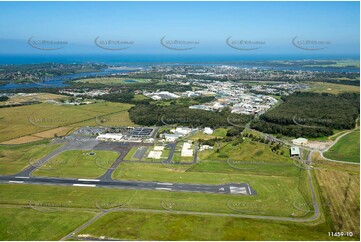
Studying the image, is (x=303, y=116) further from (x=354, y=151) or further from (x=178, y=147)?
(x=178, y=147)

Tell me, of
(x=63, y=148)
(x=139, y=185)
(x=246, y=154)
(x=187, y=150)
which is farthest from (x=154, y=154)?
(x=63, y=148)

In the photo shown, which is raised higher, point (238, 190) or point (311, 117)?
point (311, 117)

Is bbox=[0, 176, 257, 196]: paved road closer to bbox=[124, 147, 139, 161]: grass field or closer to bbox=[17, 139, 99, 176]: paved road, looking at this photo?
bbox=[17, 139, 99, 176]: paved road

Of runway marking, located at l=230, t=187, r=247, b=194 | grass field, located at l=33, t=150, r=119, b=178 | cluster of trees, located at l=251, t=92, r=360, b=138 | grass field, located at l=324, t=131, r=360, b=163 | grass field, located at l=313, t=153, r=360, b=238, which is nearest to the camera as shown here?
grass field, located at l=313, t=153, r=360, b=238

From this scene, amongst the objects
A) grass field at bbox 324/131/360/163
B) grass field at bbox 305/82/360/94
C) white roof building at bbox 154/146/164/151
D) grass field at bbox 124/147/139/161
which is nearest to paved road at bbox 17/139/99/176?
grass field at bbox 124/147/139/161

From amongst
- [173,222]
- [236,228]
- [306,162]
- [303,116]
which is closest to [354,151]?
[306,162]

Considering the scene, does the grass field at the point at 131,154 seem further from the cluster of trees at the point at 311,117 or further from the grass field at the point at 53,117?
the cluster of trees at the point at 311,117

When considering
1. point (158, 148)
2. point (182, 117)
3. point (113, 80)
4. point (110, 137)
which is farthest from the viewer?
point (113, 80)

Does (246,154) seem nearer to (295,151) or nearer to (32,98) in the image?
(295,151)
